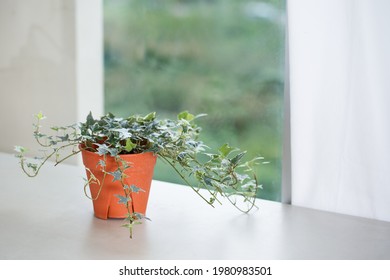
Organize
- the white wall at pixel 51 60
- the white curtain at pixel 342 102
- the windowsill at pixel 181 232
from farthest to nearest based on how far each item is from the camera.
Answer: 1. the white wall at pixel 51 60
2. the white curtain at pixel 342 102
3. the windowsill at pixel 181 232

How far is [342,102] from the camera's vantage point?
179 centimetres

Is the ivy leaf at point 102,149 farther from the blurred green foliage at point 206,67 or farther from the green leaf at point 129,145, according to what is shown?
the blurred green foliage at point 206,67

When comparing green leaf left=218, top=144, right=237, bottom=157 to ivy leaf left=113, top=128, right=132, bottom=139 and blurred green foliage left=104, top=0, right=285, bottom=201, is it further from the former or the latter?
blurred green foliage left=104, top=0, right=285, bottom=201

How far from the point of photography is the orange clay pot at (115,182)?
65.9 inches

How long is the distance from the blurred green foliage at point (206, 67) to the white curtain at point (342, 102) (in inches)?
12.2

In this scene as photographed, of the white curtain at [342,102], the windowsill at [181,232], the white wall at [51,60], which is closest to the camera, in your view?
the windowsill at [181,232]

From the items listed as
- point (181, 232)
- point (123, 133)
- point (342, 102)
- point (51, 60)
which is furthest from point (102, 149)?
point (51, 60)

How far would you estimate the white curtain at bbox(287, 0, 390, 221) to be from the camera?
67.6 inches

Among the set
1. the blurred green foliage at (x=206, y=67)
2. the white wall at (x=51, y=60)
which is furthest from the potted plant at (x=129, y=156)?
the white wall at (x=51, y=60)

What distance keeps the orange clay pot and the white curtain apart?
0.54m

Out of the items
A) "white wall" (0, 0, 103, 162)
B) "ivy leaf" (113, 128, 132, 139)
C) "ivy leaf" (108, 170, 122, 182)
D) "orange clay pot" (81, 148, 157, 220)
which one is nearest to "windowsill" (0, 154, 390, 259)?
"orange clay pot" (81, 148, 157, 220)

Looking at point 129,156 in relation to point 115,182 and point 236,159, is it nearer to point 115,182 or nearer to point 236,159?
point 115,182

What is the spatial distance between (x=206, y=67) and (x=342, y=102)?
981mm
